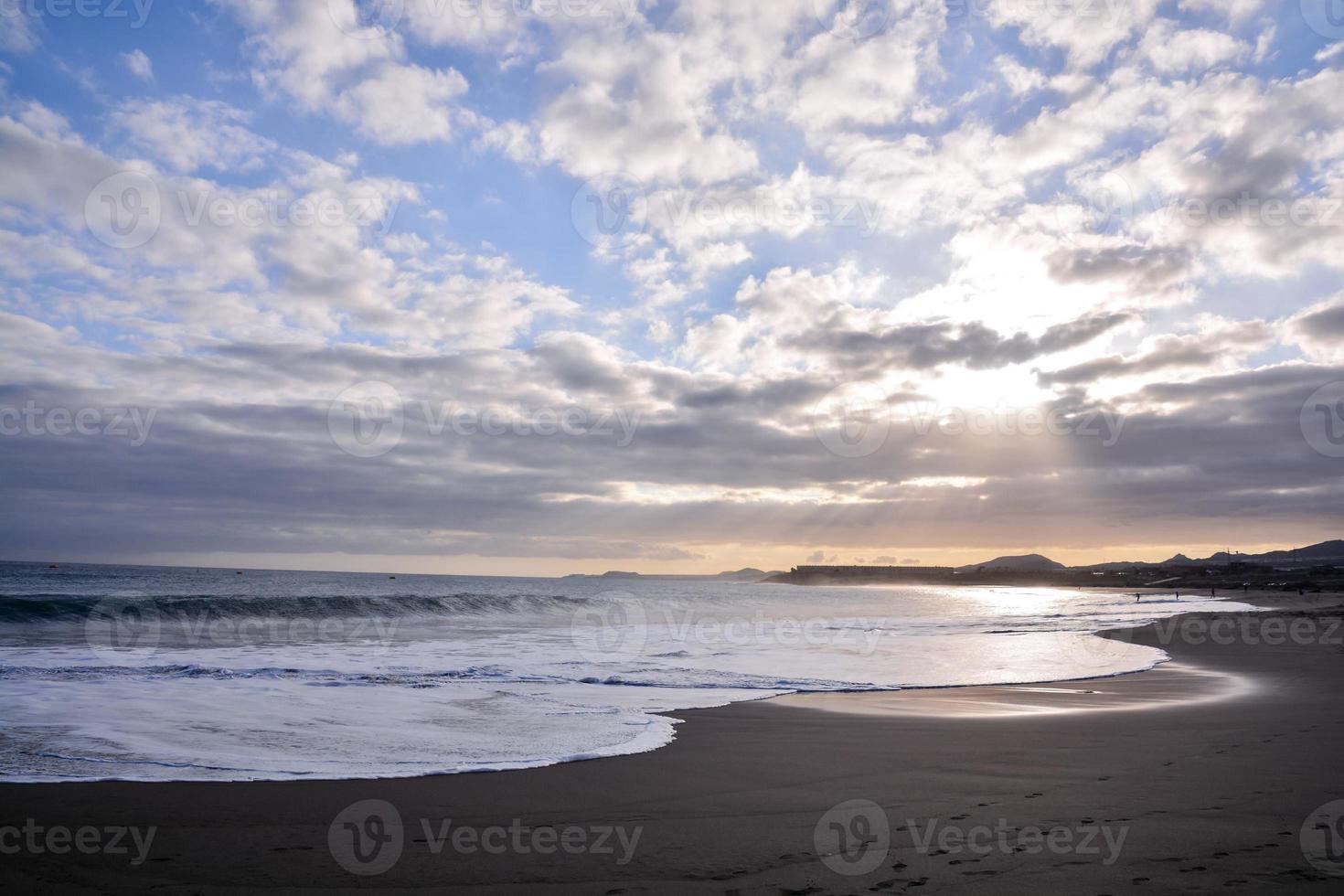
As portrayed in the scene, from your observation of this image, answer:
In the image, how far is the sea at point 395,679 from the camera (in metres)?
7.62

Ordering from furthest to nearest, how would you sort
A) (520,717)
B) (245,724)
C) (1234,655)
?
(1234,655), (520,717), (245,724)

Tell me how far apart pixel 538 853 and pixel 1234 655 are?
20.3m

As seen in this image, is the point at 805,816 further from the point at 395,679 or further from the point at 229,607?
the point at 229,607

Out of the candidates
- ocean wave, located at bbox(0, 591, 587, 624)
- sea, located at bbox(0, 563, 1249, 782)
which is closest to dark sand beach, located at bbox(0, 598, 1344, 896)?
sea, located at bbox(0, 563, 1249, 782)

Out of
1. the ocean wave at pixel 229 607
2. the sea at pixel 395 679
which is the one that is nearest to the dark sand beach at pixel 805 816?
the sea at pixel 395 679

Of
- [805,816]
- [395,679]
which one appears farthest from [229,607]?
[805,816]

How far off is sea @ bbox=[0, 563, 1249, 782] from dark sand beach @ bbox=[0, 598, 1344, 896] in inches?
34.8

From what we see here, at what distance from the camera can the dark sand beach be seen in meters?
4.33

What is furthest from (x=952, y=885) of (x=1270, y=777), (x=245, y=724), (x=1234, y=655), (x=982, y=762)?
(x=1234, y=655)

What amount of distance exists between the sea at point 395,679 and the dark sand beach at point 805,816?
884 mm

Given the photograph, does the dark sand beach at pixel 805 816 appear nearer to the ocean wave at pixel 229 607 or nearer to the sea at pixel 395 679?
the sea at pixel 395 679

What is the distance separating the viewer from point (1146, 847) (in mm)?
4785

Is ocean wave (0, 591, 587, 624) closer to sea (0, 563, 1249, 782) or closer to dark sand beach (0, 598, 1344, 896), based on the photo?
sea (0, 563, 1249, 782)

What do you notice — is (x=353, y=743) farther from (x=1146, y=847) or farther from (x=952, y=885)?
(x=1146, y=847)
